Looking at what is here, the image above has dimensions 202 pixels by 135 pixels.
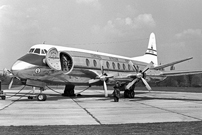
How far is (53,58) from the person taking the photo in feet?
68.4

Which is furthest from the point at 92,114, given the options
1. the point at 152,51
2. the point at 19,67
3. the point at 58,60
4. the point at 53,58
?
the point at 152,51

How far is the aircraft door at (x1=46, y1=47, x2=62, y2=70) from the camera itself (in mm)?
20361

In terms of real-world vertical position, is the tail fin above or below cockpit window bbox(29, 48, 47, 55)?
above

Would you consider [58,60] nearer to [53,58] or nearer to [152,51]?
[53,58]

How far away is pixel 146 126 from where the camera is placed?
928 cm

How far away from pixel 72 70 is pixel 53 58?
7.64ft

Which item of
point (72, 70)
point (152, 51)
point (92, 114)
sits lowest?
point (92, 114)

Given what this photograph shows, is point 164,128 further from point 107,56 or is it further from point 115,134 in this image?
point 107,56

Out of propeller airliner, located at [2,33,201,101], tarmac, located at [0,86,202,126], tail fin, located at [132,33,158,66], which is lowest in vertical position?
tarmac, located at [0,86,202,126]

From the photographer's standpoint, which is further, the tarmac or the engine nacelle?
the engine nacelle

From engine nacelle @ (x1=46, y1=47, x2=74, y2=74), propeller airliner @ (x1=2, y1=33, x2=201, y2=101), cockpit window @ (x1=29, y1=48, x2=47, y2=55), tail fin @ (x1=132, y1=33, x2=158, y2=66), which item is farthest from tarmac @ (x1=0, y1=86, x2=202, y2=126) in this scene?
tail fin @ (x1=132, y1=33, x2=158, y2=66)

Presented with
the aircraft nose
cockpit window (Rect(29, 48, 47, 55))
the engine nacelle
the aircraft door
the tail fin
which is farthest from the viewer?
the tail fin

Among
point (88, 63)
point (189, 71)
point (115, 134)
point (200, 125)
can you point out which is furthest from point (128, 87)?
point (115, 134)

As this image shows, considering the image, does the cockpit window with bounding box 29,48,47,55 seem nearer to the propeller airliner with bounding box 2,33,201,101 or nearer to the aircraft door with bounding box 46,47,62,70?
the propeller airliner with bounding box 2,33,201,101
